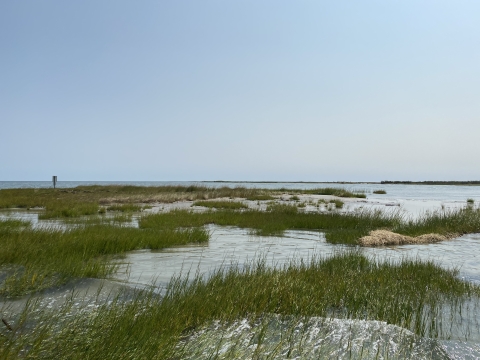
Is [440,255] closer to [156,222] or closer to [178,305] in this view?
[178,305]

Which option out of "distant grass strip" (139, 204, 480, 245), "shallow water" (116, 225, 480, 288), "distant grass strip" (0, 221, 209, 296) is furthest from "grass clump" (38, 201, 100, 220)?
"shallow water" (116, 225, 480, 288)

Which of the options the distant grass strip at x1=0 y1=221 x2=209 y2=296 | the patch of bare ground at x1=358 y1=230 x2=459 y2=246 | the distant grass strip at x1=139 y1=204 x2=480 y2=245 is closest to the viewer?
the distant grass strip at x1=0 y1=221 x2=209 y2=296

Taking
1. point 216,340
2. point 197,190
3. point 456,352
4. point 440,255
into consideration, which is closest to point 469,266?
point 440,255

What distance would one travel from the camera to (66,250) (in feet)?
A: 31.8

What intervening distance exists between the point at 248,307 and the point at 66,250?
6.28 meters

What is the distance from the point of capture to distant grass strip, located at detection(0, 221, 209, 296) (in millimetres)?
6865

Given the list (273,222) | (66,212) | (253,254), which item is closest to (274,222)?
(273,222)

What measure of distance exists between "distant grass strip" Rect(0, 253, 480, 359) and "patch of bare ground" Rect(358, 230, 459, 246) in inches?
187

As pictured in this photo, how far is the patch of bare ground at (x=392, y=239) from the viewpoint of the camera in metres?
14.1

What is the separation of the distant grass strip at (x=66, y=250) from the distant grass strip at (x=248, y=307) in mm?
2027

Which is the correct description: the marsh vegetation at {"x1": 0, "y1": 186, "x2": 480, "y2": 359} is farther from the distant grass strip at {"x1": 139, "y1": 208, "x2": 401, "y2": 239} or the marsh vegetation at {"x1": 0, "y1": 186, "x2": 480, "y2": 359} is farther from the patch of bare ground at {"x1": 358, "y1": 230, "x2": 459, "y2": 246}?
the distant grass strip at {"x1": 139, "y1": 208, "x2": 401, "y2": 239}

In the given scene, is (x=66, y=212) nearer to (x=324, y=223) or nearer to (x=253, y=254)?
(x=253, y=254)

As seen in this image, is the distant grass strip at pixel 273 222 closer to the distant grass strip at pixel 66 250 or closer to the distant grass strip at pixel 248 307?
the distant grass strip at pixel 66 250

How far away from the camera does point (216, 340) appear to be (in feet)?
15.1
